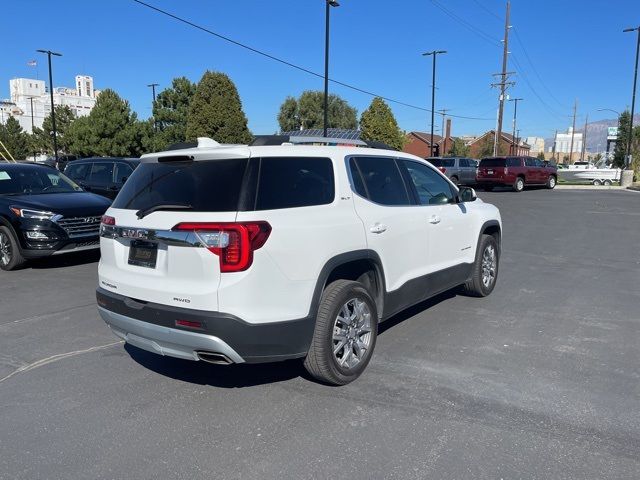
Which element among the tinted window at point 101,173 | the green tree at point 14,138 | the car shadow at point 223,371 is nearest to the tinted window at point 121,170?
the tinted window at point 101,173

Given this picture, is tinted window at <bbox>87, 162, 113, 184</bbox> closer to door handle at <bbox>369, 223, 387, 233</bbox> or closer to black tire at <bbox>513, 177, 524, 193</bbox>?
door handle at <bbox>369, 223, 387, 233</bbox>

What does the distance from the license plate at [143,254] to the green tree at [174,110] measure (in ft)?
143

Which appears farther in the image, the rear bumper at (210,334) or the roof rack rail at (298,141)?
the roof rack rail at (298,141)

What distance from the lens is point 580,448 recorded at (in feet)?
10.3

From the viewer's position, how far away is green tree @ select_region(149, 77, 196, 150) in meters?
45.1

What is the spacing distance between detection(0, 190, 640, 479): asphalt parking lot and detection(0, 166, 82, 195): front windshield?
3697mm

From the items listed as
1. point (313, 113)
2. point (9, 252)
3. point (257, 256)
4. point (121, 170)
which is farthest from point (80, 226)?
point (313, 113)

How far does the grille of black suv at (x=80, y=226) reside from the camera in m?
8.29

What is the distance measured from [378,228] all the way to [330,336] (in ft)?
3.37

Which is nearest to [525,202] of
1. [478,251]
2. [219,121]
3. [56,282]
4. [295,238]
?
[478,251]

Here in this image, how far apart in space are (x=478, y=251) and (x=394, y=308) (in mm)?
2059

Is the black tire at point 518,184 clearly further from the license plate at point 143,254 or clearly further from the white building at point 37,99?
the white building at point 37,99

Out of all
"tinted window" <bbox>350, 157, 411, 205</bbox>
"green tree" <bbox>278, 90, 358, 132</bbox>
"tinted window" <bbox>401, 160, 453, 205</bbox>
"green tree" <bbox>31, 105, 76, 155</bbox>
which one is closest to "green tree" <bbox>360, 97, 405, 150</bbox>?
"green tree" <bbox>278, 90, 358, 132</bbox>

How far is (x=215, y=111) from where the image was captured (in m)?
39.6
